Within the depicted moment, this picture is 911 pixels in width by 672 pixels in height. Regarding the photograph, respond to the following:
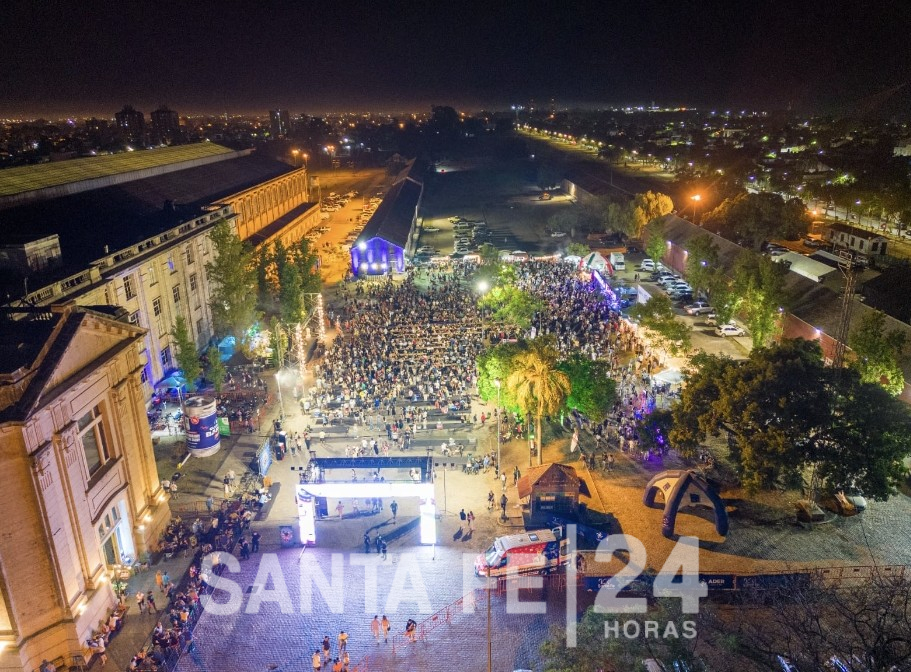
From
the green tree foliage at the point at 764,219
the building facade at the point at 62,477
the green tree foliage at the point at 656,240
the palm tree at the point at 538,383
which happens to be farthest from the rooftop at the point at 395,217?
the building facade at the point at 62,477

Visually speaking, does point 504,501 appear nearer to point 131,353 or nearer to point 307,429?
point 307,429

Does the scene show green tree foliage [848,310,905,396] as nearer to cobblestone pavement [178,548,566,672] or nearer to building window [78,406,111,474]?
cobblestone pavement [178,548,566,672]

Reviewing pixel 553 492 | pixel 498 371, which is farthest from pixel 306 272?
pixel 553 492

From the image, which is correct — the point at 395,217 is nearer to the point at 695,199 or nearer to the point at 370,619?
the point at 695,199

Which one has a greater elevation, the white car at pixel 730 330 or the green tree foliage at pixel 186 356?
the green tree foliage at pixel 186 356

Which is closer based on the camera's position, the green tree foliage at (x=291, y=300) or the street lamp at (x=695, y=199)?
the green tree foliage at (x=291, y=300)

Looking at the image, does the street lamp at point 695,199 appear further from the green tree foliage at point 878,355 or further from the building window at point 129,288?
the building window at point 129,288

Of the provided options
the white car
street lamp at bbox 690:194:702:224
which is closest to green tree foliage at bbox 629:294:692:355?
the white car
